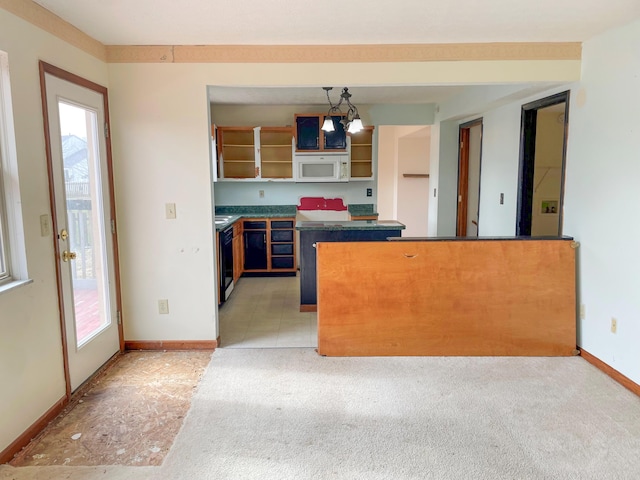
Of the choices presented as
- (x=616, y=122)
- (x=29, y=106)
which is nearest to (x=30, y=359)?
(x=29, y=106)

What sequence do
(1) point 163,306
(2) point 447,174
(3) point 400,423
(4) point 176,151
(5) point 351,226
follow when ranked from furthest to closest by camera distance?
(2) point 447,174 → (5) point 351,226 → (1) point 163,306 → (4) point 176,151 → (3) point 400,423

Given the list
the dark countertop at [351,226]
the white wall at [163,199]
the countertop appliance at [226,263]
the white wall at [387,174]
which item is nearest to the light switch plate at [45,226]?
the white wall at [163,199]

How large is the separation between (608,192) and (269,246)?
3944 mm

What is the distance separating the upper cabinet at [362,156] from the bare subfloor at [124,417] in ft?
11.9

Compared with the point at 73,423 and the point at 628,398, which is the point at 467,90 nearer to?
the point at 628,398

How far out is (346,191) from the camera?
6207mm

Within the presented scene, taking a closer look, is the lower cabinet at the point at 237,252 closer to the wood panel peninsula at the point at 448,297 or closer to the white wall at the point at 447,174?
the wood panel peninsula at the point at 448,297

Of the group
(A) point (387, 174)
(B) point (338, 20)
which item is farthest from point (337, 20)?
(A) point (387, 174)

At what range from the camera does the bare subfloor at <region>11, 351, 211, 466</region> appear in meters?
2.08

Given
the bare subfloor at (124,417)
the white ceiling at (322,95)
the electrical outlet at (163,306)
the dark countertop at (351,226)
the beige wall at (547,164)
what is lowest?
the bare subfloor at (124,417)

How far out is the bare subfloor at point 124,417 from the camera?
Result: 208 centimetres

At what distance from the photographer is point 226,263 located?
4.62 m

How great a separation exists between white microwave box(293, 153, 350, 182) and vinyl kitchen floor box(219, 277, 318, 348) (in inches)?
58.9

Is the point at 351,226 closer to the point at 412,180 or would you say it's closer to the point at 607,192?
the point at 607,192
